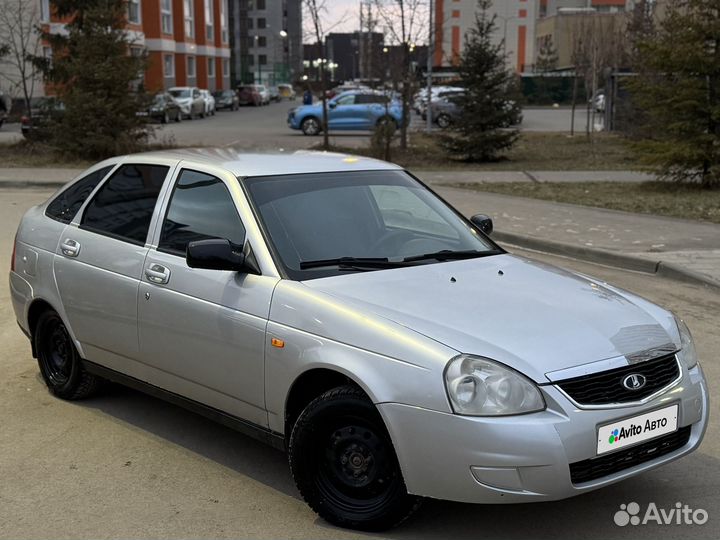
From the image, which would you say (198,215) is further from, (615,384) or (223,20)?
(223,20)

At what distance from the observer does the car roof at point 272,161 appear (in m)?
4.73

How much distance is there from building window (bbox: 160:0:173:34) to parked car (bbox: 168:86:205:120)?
13498 mm

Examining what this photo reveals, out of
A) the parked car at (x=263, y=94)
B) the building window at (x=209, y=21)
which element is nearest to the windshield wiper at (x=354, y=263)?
the parked car at (x=263, y=94)

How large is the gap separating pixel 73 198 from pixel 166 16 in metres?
58.1

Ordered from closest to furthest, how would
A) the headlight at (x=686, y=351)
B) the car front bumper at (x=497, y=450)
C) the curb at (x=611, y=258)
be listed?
the car front bumper at (x=497, y=450) < the headlight at (x=686, y=351) < the curb at (x=611, y=258)

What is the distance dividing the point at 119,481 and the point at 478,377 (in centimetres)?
195

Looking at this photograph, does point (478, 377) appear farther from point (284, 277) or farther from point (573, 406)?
point (284, 277)

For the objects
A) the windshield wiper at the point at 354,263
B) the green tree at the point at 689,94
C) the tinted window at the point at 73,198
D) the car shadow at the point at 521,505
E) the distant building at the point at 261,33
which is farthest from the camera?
the distant building at the point at 261,33

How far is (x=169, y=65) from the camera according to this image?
61.2 metres

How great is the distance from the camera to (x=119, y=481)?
428 cm

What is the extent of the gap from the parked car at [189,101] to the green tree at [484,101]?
87.3 feet

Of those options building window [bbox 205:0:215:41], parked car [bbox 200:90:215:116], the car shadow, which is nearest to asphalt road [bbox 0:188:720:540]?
the car shadow

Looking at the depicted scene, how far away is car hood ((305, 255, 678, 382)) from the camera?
3494 millimetres

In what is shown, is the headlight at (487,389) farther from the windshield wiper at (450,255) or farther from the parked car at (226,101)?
the parked car at (226,101)
